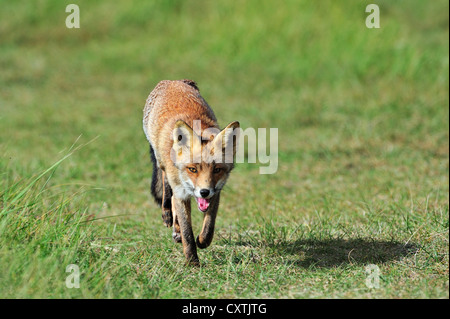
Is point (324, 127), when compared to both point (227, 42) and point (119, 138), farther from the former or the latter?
point (227, 42)

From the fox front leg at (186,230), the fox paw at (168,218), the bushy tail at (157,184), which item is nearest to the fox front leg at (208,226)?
the fox front leg at (186,230)

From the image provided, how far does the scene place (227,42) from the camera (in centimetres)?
1697

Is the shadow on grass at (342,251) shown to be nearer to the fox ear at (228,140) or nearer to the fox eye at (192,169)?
the fox ear at (228,140)

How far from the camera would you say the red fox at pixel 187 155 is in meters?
5.53

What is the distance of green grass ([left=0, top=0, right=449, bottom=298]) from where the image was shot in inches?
209

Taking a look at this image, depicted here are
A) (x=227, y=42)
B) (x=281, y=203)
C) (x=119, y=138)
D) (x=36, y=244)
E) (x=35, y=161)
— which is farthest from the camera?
(x=227, y=42)

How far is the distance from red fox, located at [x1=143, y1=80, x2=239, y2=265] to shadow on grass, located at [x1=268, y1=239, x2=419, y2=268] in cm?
86

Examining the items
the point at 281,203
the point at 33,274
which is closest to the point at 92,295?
the point at 33,274

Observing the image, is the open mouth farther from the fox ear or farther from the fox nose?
the fox ear

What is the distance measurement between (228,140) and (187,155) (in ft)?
1.25

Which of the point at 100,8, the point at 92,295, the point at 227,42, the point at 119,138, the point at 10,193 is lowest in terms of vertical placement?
the point at 92,295

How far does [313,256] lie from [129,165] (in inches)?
189

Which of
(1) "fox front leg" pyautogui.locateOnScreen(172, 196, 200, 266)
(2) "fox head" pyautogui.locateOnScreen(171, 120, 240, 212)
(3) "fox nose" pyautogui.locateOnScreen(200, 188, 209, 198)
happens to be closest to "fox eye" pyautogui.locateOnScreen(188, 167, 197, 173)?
(2) "fox head" pyautogui.locateOnScreen(171, 120, 240, 212)

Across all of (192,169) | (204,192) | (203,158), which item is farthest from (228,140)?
(204,192)
